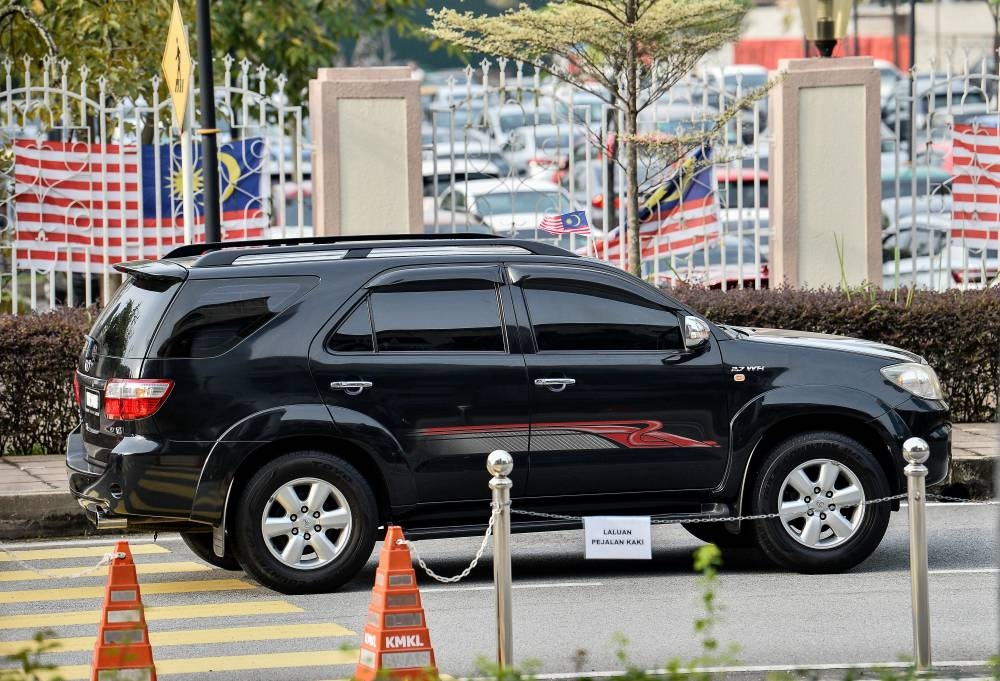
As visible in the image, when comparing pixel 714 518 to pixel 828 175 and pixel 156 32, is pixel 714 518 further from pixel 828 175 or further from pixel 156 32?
pixel 156 32

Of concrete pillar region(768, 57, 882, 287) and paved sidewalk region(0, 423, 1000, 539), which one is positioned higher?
concrete pillar region(768, 57, 882, 287)

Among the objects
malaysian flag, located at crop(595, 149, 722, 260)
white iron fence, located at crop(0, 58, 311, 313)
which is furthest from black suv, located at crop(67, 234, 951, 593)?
malaysian flag, located at crop(595, 149, 722, 260)

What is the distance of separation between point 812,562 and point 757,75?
3058cm

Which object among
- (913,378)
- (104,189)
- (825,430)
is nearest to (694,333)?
(825,430)

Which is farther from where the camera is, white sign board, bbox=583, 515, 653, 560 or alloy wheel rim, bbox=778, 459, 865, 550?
alloy wheel rim, bbox=778, 459, 865, 550

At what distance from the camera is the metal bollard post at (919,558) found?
6.91 meters

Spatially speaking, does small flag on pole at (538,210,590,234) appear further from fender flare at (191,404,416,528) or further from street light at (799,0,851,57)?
fender flare at (191,404,416,528)

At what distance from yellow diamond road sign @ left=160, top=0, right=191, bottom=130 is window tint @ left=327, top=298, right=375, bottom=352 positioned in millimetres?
4410

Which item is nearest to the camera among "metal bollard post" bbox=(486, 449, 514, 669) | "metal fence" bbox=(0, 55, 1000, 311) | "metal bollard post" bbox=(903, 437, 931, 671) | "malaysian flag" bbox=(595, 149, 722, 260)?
"metal bollard post" bbox=(486, 449, 514, 669)

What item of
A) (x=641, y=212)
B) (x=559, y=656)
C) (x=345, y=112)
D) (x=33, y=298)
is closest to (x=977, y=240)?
(x=641, y=212)

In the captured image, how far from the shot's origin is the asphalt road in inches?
294

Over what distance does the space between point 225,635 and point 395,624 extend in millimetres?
1733

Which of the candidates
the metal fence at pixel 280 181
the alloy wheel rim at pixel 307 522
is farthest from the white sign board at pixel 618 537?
the metal fence at pixel 280 181

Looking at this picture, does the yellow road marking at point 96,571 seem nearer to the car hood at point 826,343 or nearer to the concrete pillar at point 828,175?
the car hood at point 826,343
